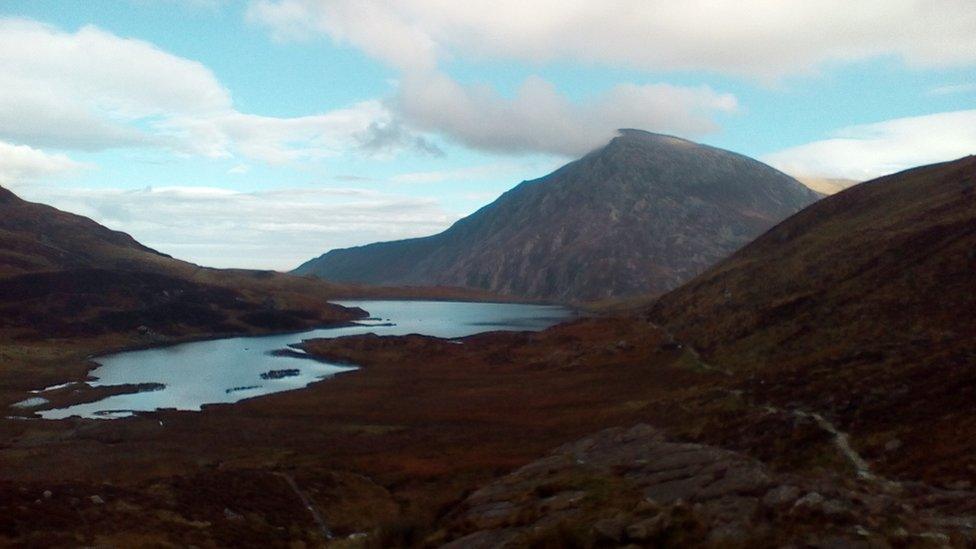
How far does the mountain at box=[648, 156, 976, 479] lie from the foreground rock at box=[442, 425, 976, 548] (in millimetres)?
9900

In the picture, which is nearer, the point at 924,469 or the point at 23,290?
the point at 924,469

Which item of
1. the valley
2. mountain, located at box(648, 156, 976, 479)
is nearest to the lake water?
the valley

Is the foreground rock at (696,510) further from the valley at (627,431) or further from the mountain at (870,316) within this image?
the mountain at (870,316)

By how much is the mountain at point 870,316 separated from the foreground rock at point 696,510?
32.5 ft

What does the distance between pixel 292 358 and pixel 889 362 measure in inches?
4680

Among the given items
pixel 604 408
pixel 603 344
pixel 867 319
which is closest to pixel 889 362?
pixel 867 319

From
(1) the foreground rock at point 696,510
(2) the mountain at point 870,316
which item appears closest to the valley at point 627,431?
(1) the foreground rock at point 696,510

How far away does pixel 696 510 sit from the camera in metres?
22.2

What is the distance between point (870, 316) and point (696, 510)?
2292 inches

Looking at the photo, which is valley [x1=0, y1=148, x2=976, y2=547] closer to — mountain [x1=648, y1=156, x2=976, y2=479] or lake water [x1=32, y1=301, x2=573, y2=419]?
mountain [x1=648, y1=156, x2=976, y2=479]

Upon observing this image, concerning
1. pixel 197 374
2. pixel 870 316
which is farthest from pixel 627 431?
pixel 197 374

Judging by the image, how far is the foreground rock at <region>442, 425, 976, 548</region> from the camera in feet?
63.8

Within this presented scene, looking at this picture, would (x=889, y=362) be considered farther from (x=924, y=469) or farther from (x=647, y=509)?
(x=647, y=509)

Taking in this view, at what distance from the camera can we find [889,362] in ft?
170
